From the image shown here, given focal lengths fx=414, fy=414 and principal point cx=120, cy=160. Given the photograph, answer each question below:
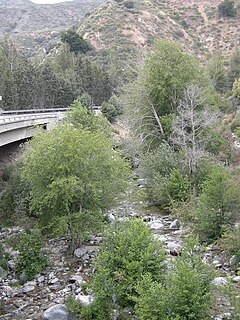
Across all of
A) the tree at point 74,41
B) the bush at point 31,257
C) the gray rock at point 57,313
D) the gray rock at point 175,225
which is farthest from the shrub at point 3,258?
the tree at point 74,41

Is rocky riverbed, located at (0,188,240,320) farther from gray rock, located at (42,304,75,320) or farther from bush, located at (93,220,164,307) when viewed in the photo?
bush, located at (93,220,164,307)

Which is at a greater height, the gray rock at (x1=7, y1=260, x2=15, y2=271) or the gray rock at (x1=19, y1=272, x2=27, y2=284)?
the gray rock at (x1=19, y1=272, x2=27, y2=284)

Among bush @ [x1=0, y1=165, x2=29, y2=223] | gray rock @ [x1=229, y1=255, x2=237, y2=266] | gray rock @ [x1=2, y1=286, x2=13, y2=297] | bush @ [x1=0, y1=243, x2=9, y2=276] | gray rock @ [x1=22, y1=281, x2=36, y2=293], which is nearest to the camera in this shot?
gray rock @ [x1=2, y1=286, x2=13, y2=297]

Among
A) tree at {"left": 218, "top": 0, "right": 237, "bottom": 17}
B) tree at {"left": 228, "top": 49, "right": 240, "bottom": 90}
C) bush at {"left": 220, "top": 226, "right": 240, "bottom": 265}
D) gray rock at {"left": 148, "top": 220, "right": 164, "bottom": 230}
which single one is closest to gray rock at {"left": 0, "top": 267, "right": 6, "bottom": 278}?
gray rock at {"left": 148, "top": 220, "right": 164, "bottom": 230}

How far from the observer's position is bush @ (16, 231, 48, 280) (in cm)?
1419

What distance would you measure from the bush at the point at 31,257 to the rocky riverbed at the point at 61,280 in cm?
23

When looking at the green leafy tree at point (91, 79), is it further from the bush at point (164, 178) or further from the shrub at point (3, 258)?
the shrub at point (3, 258)

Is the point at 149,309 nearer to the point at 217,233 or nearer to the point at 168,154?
the point at 217,233

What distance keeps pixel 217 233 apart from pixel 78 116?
12.5m

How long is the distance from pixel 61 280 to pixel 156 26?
96.8 meters

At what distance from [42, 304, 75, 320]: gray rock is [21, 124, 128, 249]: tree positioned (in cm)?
359

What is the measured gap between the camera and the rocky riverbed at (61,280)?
38.2ft

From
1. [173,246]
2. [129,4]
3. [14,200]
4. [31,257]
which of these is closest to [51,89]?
[14,200]

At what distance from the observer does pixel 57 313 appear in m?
11.1
